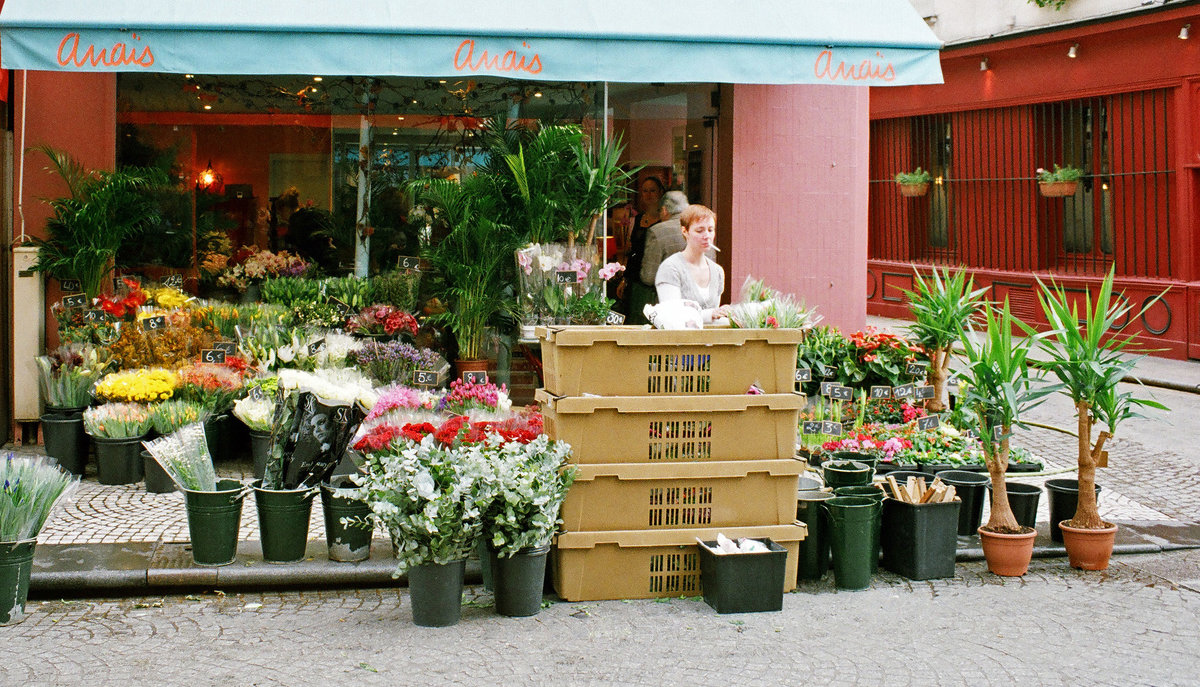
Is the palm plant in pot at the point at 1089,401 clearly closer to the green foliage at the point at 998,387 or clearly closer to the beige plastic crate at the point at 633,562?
the green foliage at the point at 998,387

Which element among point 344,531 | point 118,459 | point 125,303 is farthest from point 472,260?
point 344,531

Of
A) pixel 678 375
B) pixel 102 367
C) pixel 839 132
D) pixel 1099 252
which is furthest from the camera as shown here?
pixel 1099 252

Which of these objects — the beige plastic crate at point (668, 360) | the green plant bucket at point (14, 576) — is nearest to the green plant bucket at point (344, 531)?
the beige plastic crate at point (668, 360)

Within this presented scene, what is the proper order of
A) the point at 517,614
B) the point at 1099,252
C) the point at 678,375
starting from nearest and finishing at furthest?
the point at 517,614, the point at 678,375, the point at 1099,252

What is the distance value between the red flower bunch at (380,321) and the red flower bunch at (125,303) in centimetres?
157

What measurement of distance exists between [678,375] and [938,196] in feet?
56.0

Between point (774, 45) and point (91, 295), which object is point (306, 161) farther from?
point (774, 45)

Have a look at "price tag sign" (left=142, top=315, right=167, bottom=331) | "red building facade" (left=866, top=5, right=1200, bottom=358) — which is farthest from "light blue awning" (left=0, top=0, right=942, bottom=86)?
"red building facade" (left=866, top=5, right=1200, bottom=358)

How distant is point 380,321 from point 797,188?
3.95 meters

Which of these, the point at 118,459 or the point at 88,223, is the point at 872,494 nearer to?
the point at 118,459

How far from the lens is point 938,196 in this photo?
21812 millimetres

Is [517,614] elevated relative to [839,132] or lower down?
lower down

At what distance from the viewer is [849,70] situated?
8.84 meters

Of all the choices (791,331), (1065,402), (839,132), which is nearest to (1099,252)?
(1065,402)
